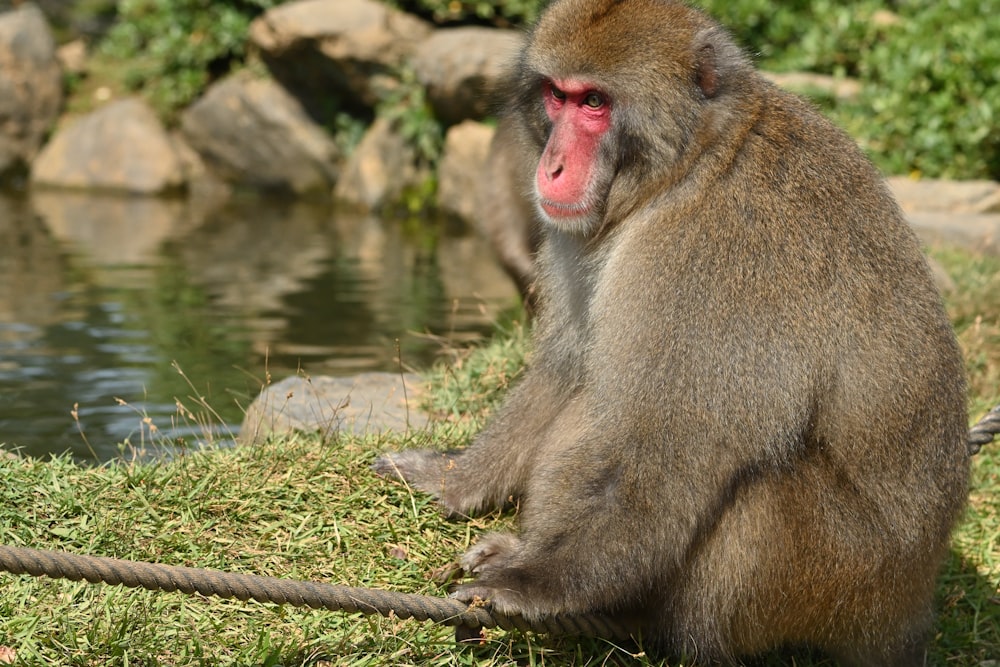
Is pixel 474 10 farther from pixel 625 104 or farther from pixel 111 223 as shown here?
pixel 625 104

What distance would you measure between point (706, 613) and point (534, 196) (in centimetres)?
113

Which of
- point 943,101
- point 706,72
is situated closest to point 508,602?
point 706,72

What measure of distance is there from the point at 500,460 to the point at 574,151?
3.34 feet

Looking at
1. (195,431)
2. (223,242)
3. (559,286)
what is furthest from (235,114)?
(559,286)

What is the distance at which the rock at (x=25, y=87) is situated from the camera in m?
13.8

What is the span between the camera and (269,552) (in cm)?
344

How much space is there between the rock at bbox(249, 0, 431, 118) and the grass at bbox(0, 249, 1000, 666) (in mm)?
8876

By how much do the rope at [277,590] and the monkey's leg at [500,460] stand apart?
70cm

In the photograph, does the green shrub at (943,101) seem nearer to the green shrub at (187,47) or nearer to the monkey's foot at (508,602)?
the monkey's foot at (508,602)

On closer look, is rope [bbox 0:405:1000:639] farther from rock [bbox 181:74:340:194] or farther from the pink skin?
rock [bbox 181:74:340:194]

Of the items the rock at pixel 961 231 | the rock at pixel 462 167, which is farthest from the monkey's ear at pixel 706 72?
the rock at pixel 462 167

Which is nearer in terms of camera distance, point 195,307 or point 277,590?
point 277,590

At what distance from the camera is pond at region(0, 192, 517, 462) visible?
5484 mm

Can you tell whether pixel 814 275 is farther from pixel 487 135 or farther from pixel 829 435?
pixel 487 135
